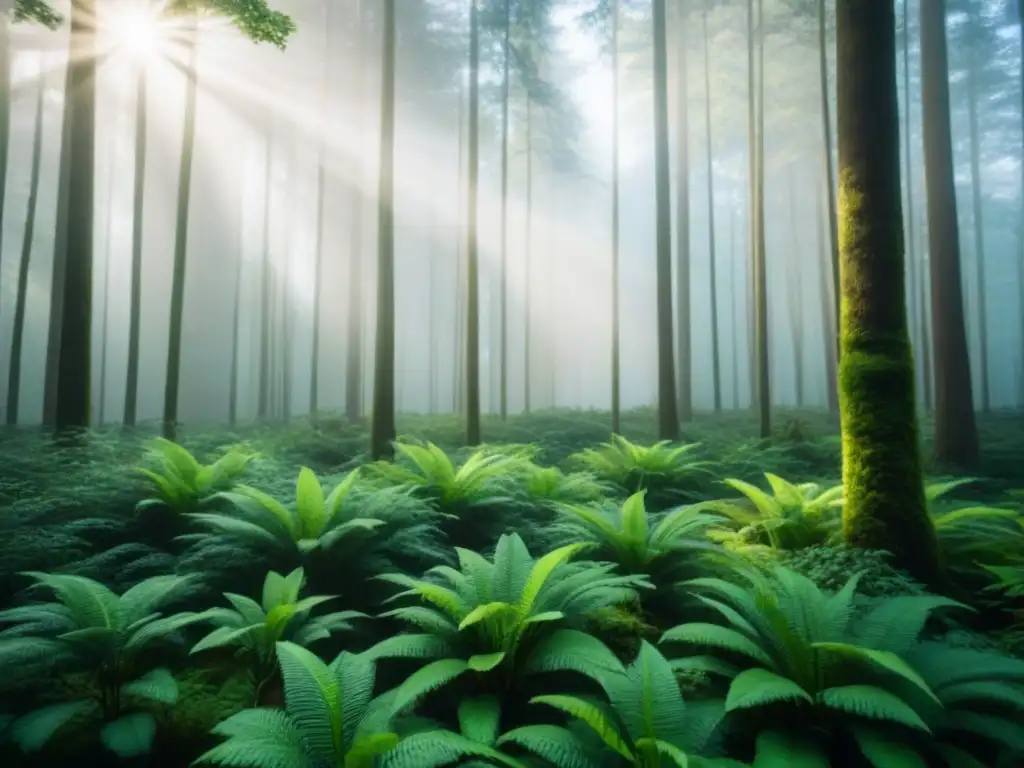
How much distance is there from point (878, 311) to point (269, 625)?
5123 millimetres

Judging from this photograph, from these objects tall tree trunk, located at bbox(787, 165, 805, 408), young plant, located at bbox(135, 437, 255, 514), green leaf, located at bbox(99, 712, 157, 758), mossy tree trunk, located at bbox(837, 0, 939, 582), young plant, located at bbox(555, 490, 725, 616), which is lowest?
green leaf, located at bbox(99, 712, 157, 758)

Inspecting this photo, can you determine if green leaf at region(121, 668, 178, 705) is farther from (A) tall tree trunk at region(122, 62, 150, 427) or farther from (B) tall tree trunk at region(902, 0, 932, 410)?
(B) tall tree trunk at region(902, 0, 932, 410)

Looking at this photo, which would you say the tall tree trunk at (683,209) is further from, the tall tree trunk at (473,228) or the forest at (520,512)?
the tall tree trunk at (473,228)

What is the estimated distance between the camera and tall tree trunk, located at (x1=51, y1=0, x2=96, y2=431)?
826cm

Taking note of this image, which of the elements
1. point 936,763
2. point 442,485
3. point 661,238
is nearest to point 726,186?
point 661,238

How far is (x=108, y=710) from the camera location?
3.01 metres

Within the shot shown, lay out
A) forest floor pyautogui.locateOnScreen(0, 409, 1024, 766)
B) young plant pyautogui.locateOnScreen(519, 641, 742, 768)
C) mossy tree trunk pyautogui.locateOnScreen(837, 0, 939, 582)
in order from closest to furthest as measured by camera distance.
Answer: young plant pyautogui.locateOnScreen(519, 641, 742, 768)
forest floor pyautogui.locateOnScreen(0, 409, 1024, 766)
mossy tree trunk pyautogui.locateOnScreen(837, 0, 939, 582)

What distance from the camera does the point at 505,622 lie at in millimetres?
3332

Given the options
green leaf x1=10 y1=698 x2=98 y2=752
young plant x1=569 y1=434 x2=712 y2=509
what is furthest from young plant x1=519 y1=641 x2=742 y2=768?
young plant x1=569 y1=434 x2=712 y2=509

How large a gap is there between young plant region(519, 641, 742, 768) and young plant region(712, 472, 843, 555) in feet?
8.71

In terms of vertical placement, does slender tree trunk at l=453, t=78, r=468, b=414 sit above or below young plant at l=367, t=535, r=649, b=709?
above

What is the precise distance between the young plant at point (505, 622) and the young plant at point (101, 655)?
1.20 metres

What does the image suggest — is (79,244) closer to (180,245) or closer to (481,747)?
(180,245)

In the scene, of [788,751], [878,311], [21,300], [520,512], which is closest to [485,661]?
[788,751]
